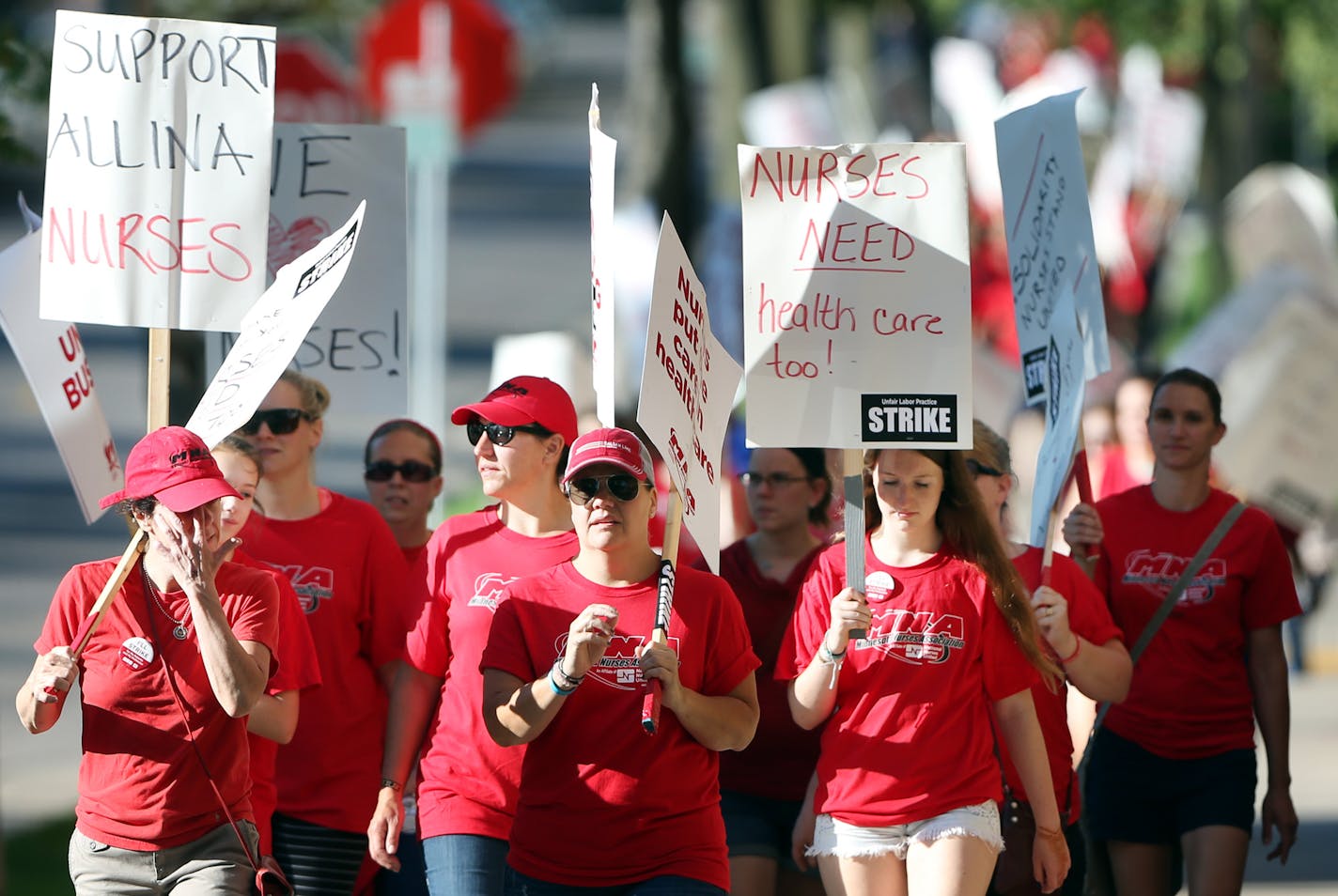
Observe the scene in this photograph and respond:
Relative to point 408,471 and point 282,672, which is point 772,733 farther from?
point 282,672

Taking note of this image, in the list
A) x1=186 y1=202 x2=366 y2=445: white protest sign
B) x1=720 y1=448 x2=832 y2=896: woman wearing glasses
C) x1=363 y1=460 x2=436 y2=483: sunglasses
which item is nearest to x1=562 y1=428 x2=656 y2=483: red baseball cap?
x1=186 y1=202 x2=366 y2=445: white protest sign

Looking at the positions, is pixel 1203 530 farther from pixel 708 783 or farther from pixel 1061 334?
pixel 708 783

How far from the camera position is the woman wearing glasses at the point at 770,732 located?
6.32 metres

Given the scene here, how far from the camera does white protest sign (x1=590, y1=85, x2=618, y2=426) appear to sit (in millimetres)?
5293

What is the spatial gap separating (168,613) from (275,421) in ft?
3.90

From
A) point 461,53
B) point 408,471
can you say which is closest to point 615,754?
point 408,471

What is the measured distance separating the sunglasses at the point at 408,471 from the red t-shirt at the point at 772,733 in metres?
1.11

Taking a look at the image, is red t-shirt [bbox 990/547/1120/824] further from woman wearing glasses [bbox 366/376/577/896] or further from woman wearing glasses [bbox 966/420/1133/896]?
woman wearing glasses [bbox 366/376/577/896]

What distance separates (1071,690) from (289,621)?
3.09 m

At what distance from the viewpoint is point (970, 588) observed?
559 centimetres

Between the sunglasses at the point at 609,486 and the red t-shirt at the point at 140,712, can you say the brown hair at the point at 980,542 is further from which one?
the red t-shirt at the point at 140,712

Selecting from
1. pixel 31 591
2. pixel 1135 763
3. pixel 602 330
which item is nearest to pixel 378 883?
pixel 602 330

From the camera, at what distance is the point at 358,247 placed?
715cm

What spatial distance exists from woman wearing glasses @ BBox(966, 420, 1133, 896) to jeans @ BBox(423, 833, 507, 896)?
138 centimetres
